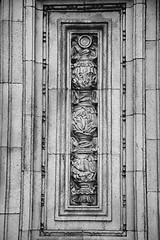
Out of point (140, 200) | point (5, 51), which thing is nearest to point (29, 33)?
point (5, 51)

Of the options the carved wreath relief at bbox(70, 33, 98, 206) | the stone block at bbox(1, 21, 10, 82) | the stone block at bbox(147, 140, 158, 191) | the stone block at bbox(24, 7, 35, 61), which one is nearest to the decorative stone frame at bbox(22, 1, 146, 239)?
the stone block at bbox(24, 7, 35, 61)

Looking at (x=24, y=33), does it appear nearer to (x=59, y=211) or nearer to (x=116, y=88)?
(x=116, y=88)

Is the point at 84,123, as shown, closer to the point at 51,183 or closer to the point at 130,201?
the point at 51,183

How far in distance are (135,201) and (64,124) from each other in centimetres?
216

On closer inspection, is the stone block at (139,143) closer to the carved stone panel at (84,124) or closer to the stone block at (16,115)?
the carved stone panel at (84,124)

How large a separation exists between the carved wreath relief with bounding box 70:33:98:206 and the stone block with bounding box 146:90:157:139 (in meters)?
1.10

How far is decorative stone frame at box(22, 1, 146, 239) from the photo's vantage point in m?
11.9

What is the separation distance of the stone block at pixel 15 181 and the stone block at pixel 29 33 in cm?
196

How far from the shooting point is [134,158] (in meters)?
12.0

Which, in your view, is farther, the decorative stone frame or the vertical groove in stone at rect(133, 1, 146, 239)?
the decorative stone frame

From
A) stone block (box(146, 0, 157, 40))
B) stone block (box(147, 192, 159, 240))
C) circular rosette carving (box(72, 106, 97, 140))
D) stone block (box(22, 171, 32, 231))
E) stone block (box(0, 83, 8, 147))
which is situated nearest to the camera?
stone block (box(147, 192, 159, 240))

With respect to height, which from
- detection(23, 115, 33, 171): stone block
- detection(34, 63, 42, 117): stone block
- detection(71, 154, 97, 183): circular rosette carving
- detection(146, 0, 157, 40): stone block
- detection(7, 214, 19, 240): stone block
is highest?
detection(146, 0, 157, 40): stone block

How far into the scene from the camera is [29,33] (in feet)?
40.7

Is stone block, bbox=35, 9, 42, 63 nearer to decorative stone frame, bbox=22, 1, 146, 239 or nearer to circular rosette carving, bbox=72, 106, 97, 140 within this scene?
decorative stone frame, bbox=22, 1, 146, 239
